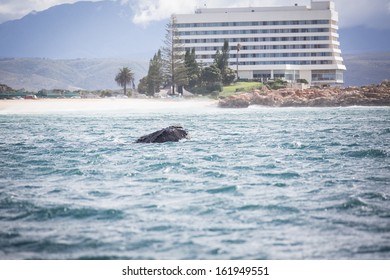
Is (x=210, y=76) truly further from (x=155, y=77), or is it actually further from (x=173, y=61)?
(x=155, y=77)

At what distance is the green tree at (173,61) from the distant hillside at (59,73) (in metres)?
8.65

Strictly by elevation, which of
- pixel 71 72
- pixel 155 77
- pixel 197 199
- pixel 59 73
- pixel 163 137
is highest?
pixel 71 72

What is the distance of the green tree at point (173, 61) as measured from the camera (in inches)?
1911

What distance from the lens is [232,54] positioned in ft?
244

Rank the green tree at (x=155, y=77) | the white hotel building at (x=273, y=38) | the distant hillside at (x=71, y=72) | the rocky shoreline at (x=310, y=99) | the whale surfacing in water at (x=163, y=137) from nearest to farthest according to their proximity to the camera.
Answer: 1. the whale surfacing in water at (x=163, y=137)
2. the distant hillside at (x=71, y=72)
3. the rocky shoreline at (x=310, y=99)
4. the green tree at (x=155, y=77)
5. the white hotel building at (x=273, y=38)

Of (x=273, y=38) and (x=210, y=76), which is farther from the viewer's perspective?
(x=273, y=38)

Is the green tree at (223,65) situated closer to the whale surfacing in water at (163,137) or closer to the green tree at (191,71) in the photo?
the green tree at (191,71)

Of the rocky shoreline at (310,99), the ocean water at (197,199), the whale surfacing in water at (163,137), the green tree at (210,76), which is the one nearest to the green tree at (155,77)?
the green tree at (210,76)

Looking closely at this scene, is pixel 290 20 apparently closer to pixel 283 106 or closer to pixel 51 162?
pixel 283 106

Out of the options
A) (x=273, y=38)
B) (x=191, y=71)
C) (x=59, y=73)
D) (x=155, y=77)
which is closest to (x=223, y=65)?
(x=191, y=71)

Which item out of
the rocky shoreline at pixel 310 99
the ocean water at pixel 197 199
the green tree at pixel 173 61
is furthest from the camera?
the green tree at pixel 173 61

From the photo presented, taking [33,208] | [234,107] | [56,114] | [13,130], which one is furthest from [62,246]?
[234,107]

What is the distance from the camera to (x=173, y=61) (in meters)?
50.0

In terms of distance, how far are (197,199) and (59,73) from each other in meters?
49.6
